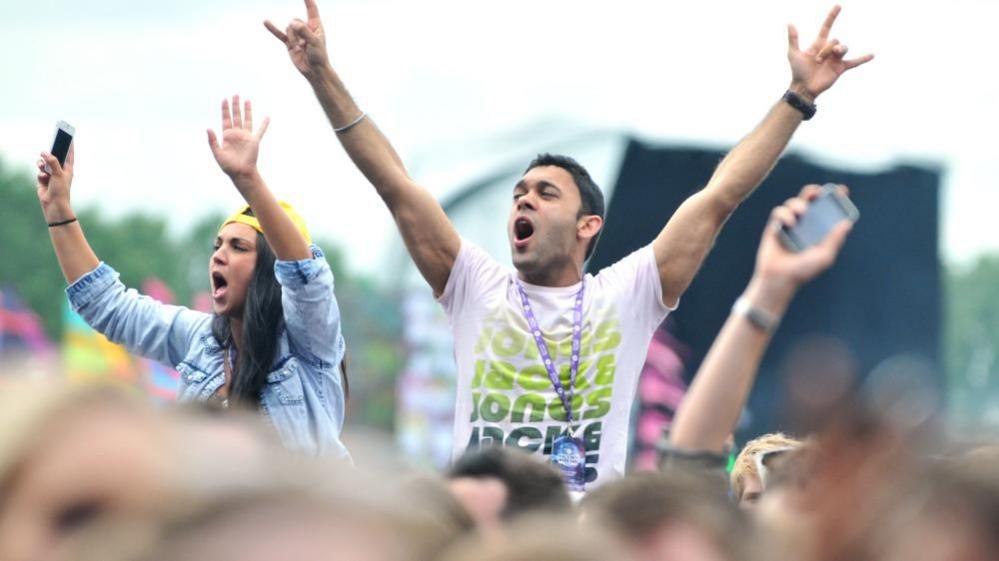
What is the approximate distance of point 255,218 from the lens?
5.35 metres

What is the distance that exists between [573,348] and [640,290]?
270 mm

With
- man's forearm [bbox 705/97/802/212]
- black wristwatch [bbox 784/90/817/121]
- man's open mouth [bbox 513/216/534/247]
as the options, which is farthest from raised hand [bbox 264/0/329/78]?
black wristwatch [bbox 784/90/817/121]

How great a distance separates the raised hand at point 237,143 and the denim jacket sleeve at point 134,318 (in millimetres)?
570

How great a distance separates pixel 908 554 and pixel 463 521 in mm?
1049

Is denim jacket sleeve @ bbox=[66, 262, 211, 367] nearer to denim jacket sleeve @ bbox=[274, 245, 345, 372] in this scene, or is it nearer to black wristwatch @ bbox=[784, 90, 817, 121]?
denim jacket sleeve @ bbox=[274, 245, 345, 372]

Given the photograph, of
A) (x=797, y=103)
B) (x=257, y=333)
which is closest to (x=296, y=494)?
(x=257, y=333)

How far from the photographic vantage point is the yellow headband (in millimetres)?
5305

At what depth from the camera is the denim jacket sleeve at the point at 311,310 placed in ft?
16.1

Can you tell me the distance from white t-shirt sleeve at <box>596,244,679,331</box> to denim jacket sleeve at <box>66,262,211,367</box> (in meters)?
1.26

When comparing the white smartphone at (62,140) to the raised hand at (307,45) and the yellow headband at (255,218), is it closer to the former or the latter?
the yellow headband at (255,218)

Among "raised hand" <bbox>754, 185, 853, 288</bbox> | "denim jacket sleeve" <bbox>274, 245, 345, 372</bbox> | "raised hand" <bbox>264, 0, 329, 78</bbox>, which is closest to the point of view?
"raised hand" <bbox>754, 185, 853, 288</bbox>

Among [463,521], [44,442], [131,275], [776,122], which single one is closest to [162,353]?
[776,122]

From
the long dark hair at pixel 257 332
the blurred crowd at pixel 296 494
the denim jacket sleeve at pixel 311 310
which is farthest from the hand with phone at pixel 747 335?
the long dark hair at pixel 257 332

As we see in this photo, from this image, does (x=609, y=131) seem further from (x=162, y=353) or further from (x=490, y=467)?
(x=490, y=467)
